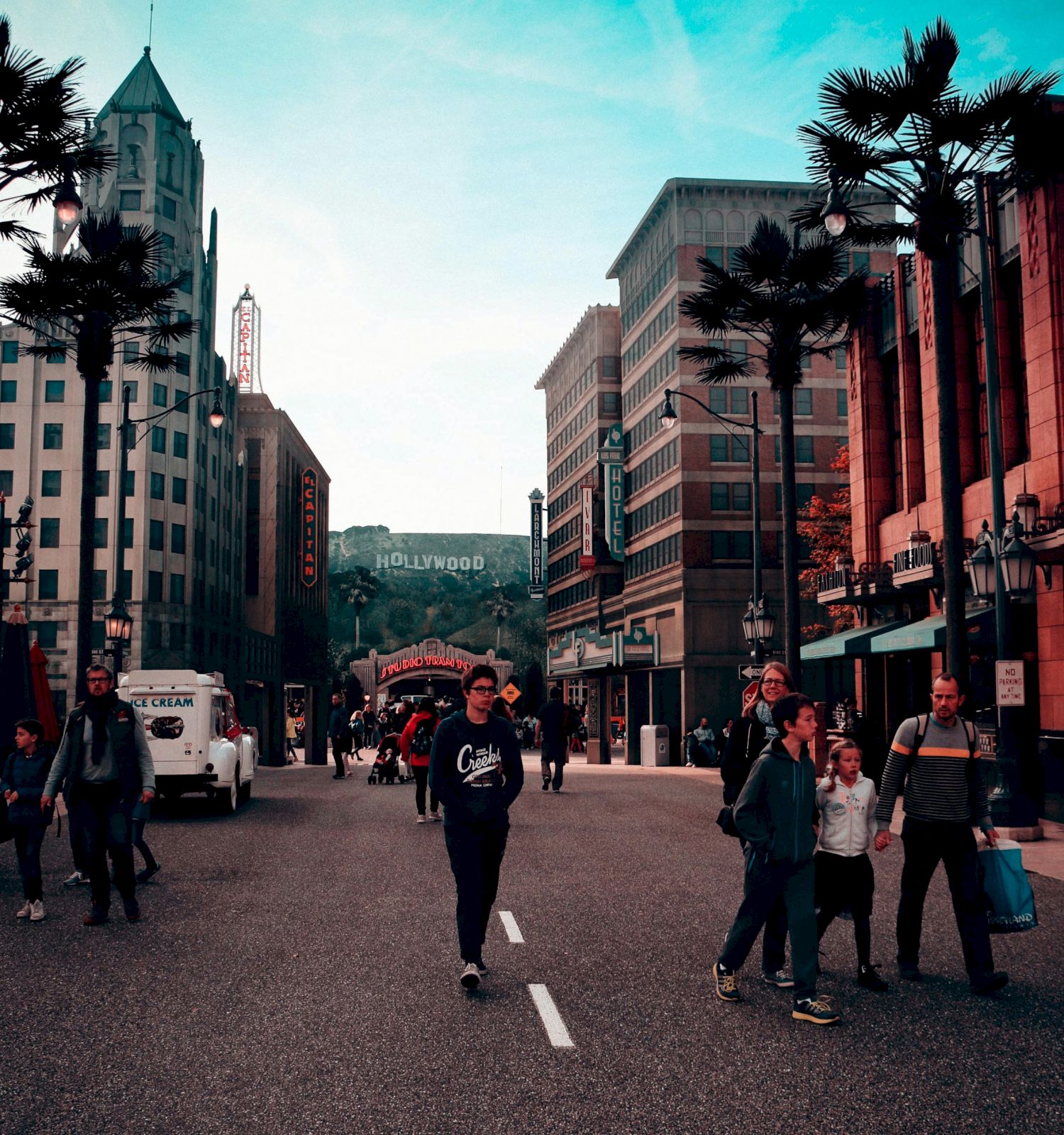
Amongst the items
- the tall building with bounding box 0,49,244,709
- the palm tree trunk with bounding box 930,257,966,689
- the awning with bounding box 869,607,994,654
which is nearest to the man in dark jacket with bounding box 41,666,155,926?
the palm tree trunk with bounding box 930,257,966,689

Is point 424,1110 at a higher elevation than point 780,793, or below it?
below

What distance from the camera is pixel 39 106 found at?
58.8 feet

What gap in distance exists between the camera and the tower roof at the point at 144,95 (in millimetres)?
71938

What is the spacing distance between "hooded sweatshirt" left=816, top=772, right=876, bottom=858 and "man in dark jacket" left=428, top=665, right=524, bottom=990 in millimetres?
1858

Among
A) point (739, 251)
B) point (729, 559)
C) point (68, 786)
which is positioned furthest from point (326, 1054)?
point (729, 559)

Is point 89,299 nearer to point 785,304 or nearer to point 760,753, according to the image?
point 785,304

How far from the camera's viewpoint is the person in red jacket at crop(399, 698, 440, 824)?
1772cm

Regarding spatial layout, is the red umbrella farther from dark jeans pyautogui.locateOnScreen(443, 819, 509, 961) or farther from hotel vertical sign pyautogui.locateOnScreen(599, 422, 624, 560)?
hotel vertical sign pyautogui.locateOnScreen(599, 422, 624, 560)

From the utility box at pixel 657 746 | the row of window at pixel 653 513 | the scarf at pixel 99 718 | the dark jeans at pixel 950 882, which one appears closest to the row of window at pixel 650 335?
the row of window at pixel 653 513

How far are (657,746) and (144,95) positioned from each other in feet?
170

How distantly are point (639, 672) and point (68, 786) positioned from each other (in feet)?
162

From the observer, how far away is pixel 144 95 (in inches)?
2859

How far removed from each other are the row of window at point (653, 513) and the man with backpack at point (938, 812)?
45.5 m

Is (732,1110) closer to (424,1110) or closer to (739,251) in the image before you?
(424,1110)
